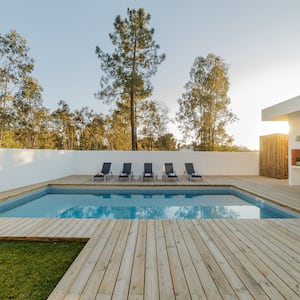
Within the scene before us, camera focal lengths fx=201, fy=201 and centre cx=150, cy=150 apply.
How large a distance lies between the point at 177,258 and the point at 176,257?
3cm

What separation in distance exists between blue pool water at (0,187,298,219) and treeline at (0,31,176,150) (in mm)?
6501

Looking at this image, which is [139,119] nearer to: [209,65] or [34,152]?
[209,65]

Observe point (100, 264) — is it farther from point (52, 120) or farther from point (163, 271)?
point (52, 120)

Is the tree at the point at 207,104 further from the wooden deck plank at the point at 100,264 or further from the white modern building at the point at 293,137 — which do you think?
the wooden deck plank at the point at 100,264

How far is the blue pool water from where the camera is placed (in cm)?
533

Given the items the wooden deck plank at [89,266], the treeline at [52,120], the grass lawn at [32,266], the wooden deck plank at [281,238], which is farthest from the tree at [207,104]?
the grass lawn at [32,266]

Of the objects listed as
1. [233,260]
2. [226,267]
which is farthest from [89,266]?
[233,260]

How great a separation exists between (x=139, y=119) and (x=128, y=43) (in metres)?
4.60

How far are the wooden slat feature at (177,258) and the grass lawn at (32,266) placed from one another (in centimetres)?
17

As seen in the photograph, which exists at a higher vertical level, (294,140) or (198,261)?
(294,140)

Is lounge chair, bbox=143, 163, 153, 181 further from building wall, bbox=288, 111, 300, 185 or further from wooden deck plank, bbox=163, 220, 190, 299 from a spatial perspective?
wooden deck plank, bbox=163, 220, 190, 299

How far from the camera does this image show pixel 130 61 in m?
11.8

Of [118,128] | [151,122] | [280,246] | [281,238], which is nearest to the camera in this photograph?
[280,246]

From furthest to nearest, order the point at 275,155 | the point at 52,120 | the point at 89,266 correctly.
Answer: the point at 52,120, the point at 275,155, the point at 89,266
